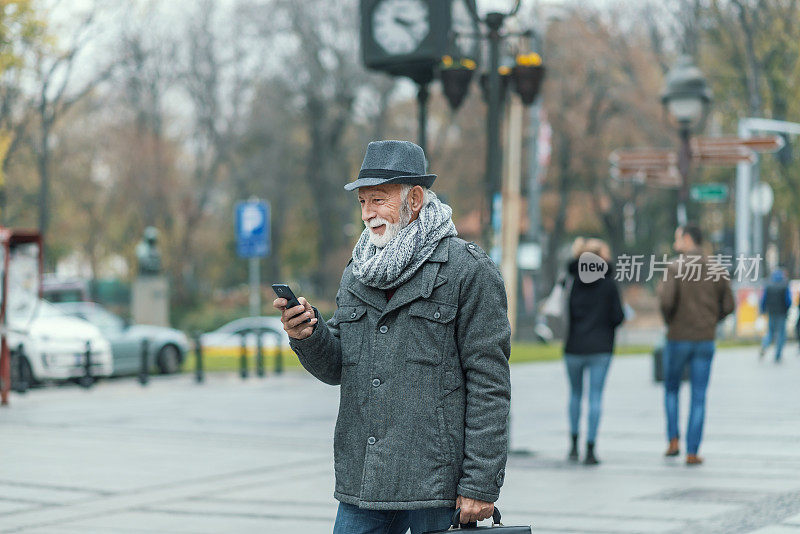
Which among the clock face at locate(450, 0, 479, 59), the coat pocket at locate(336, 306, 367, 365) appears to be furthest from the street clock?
the coat pocket at locate(336, 306, 367, 365)

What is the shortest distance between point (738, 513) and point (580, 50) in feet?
124

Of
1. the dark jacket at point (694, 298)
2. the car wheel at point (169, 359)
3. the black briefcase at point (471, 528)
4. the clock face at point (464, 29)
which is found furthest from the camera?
the car wheel at point (169, 359)

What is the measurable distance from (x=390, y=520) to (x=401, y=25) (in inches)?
245

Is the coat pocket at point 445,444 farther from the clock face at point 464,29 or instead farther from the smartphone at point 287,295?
the clock face at point 464,29

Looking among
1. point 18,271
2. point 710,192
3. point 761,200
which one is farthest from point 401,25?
point 761,200

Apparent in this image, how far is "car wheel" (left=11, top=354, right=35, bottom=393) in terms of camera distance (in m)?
18.0

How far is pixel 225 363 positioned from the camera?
26.7 meters

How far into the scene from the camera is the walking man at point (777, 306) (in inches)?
914

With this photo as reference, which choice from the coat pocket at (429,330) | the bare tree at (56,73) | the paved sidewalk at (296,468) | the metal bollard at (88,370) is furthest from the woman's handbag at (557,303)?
the bare tree at (56,73)

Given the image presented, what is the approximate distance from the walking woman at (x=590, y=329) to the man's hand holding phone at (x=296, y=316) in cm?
656

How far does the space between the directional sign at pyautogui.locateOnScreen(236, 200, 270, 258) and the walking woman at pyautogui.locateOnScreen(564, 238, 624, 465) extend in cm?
1420

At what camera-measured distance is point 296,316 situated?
373 cm

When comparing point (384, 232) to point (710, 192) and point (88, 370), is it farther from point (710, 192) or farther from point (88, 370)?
point (88, 370)

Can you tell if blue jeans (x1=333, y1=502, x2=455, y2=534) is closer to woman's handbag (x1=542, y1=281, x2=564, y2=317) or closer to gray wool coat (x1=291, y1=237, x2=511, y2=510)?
gray wool coat (x1=291, y1=237, x2=511, y2=510)
